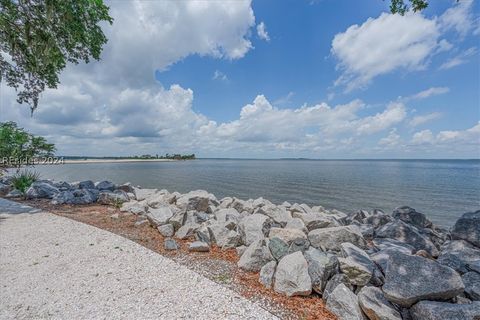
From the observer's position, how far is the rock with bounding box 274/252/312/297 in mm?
3951

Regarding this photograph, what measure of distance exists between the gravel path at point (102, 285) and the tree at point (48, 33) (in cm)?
717

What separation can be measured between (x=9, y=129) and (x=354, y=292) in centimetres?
2149

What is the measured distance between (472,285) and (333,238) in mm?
2267

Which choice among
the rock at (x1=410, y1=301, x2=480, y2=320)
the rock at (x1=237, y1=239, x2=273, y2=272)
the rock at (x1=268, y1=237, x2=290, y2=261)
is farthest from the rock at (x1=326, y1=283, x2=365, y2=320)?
the rock at (x1=237, y1=239, x2=273, y2=272)

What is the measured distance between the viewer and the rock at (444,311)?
3.02 meters

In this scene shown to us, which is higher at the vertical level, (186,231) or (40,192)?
(40,192)

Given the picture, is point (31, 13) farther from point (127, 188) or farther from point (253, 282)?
point (253, 282)

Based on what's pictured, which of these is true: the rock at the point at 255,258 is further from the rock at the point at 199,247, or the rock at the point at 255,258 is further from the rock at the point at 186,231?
the rock at the point at 186,231

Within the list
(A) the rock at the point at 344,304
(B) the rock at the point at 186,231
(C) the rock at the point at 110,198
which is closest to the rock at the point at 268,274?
(A) the rock at the point at 344,304

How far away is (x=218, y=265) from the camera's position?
497 cm

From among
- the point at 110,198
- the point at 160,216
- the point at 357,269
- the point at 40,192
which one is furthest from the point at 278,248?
the point at 40,192

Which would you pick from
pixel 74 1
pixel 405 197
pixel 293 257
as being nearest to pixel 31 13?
pixel 74 1

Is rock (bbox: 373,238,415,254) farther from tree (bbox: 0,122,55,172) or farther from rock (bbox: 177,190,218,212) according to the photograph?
tree (bbox: 0,122,55,172)

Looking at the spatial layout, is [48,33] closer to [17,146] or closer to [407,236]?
[17,146]
